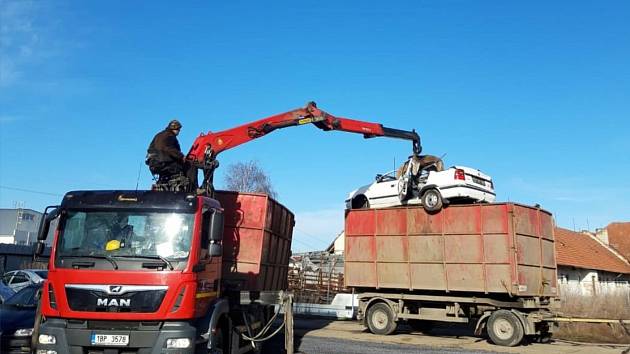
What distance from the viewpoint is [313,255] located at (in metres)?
32.8

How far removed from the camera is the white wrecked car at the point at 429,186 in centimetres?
1346

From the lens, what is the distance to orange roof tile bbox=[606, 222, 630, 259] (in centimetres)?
4294

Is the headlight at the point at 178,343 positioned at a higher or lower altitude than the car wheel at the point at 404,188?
lower

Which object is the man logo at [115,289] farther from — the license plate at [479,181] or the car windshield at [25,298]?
the license plate at [479,181]

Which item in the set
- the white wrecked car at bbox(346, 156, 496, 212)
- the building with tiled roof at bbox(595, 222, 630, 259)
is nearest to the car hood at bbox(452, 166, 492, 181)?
the white wrecked car at bbox(346, 156, 496, 212)

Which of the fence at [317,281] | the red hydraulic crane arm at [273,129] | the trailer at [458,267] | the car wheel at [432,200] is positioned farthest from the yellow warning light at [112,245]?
the fence at [317,281]

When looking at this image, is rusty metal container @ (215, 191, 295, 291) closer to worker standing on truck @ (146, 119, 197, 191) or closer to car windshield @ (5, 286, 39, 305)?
worker standing on truck @ (146, 119, 197, 191)

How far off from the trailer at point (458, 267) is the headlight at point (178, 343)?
866 cm

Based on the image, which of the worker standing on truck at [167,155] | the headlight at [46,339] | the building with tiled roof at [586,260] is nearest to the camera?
the headlight at [46,339]

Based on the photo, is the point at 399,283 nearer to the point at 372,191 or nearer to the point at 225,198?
the point at 372,191

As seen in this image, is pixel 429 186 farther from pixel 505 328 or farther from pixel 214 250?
pixel 214 250

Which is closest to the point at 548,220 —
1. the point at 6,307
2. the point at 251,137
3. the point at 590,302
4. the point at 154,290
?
the point at 590,302

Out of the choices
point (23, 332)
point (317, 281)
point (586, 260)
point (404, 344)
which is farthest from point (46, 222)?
point (586, 260)

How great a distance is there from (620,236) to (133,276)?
4762 centimetres
